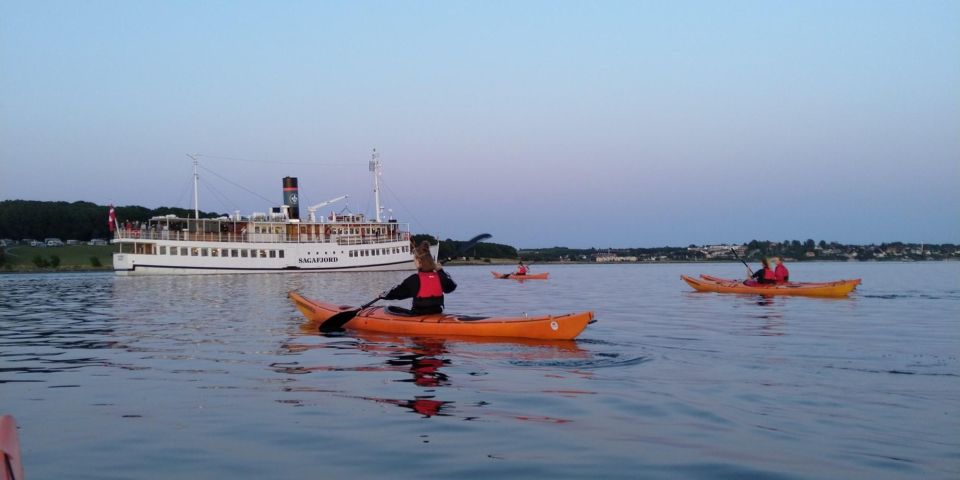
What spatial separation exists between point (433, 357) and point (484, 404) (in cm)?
375

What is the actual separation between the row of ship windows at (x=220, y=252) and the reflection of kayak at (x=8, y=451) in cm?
5585

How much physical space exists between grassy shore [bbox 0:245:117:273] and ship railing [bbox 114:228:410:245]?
2473 cm

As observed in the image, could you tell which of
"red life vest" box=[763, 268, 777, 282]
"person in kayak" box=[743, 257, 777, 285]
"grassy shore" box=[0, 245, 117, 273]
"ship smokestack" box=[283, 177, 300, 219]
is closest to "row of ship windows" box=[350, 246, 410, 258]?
"ship smokestack" box=[283, 177, 300, 219]

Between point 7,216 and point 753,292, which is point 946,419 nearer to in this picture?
point 753,292

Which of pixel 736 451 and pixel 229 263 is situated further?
pixel 229 263

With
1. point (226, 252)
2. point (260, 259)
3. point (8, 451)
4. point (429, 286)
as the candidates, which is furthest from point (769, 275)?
point (226, 252)

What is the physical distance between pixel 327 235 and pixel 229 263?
27.0 ft

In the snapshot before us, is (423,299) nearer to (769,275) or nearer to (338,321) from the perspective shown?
(338,321)

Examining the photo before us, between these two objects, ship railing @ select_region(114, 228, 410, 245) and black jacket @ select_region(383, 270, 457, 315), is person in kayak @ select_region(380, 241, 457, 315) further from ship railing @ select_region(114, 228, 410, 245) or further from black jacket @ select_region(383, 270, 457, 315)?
ship railing @ select_region(114, 228, 410, 245)

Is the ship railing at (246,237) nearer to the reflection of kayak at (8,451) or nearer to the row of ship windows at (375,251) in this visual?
the row of ship windows at (375,251)

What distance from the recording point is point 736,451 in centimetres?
596

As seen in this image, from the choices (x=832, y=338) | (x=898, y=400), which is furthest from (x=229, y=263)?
(x=898, y=400)

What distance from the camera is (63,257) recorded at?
88438 mm

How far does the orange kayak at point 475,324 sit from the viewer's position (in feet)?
43.3
